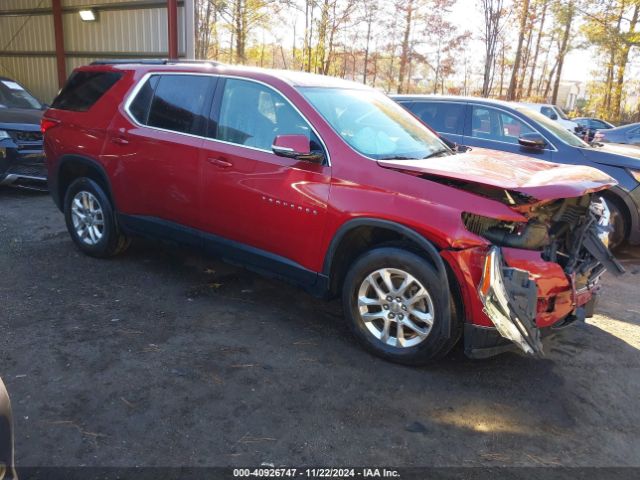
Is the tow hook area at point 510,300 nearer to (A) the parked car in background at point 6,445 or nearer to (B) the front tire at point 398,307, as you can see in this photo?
(B) the front tire at point 398,307

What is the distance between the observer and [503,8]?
815 inches

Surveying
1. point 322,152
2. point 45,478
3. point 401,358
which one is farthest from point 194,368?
point 322,152

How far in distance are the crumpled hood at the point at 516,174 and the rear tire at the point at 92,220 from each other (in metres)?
2.95

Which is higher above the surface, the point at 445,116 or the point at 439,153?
the point at 445,116

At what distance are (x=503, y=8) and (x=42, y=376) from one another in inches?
871

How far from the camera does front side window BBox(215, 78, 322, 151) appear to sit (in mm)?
3836

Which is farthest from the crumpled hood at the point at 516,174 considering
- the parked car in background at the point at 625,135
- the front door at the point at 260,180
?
the parked car in background at the point at 625,135

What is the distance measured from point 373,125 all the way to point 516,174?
3.82 feet

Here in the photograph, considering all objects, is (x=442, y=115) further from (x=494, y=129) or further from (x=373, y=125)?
(x=373, y=125)

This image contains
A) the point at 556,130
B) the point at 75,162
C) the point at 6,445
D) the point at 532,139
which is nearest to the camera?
the point at 6,445

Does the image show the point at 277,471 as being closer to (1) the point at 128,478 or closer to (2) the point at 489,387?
(1) the point at 128,478

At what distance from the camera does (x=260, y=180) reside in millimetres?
3885

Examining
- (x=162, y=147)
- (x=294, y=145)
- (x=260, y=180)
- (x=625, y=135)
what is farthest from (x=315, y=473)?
(x=625, y=135)

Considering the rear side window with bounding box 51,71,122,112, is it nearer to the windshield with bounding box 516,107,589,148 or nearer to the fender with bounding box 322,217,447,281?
the fender with bounding box 322,217,447,281
